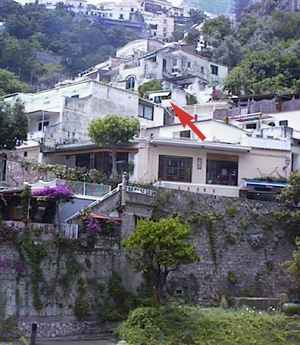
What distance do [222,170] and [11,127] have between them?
11.8 metres

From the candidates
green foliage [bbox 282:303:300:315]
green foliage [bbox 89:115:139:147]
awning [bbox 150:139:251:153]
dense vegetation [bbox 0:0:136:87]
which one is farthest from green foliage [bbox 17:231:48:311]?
dense vegetation [bbox 0:0:136:87]

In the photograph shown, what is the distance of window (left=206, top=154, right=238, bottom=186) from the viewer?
41.3 metres

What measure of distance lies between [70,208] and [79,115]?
1492 centimetres

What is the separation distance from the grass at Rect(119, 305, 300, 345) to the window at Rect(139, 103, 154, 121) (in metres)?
25.0

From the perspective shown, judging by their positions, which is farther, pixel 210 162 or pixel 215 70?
pixel 215 70

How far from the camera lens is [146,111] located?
5356 cm

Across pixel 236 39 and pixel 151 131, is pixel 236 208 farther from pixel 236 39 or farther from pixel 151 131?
pixel 236 39

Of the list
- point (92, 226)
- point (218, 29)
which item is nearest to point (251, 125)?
point (92, 226)

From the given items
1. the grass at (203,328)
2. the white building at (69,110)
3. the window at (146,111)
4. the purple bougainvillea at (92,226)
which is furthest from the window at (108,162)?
the grass at (203,328)

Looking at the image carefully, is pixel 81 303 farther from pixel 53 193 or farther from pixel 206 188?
pixel 206 188

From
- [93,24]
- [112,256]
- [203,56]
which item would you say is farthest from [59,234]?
[93,24]

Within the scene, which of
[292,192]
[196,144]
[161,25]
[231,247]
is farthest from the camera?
[161,25]

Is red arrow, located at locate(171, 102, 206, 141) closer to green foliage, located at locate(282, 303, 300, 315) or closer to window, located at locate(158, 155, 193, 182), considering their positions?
window, located at locate(158, 155, 193, 182)

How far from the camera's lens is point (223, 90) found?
7269cm
